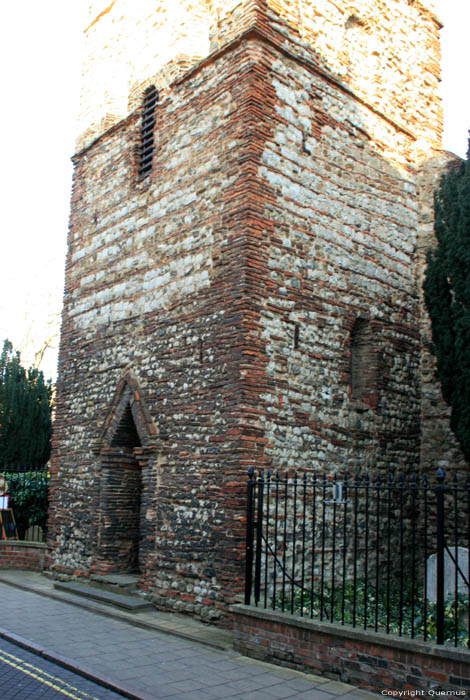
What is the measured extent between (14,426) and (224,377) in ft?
31.6

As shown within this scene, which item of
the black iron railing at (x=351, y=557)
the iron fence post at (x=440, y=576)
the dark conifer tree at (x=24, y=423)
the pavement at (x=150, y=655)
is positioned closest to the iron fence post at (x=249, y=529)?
the black iron railing at (x=351, y=557)

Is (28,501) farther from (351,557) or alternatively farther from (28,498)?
(351,557)

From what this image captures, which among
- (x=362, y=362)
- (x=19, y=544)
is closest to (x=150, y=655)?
(x=362, y=362)

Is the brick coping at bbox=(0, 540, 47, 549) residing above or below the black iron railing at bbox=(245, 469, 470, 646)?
below

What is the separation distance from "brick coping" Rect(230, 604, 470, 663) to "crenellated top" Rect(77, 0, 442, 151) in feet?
27.2

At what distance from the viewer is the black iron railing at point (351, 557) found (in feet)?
21.7

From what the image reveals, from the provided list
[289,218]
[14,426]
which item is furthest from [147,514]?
[14,426]

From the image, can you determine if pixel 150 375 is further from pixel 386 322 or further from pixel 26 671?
pixel 26 671

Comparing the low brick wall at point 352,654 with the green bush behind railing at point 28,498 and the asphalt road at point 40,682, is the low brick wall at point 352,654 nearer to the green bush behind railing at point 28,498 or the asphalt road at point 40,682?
the asphalt road at point 40,682

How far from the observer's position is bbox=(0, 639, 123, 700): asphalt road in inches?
233

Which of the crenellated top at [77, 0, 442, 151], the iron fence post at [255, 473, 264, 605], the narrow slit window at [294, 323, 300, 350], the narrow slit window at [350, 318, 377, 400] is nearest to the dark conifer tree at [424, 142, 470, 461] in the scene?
the narrow slit window at [350, 318, 377, 400]

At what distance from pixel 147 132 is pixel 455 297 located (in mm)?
6477

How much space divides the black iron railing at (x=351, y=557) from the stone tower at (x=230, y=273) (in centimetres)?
50

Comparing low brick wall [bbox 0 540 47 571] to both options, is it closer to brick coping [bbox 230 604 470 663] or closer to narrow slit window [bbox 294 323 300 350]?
brick coping [bbox 230 604 470 663]
